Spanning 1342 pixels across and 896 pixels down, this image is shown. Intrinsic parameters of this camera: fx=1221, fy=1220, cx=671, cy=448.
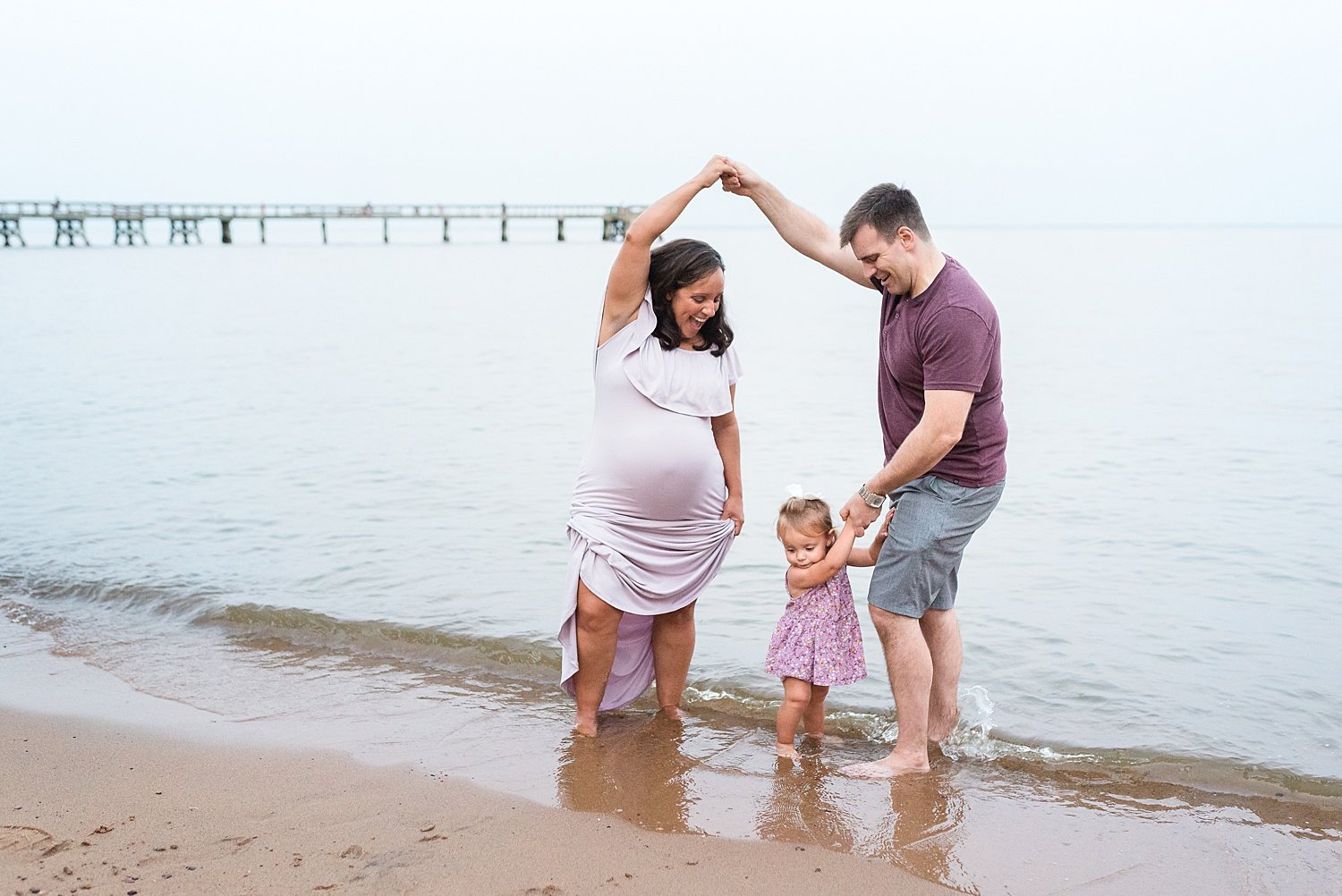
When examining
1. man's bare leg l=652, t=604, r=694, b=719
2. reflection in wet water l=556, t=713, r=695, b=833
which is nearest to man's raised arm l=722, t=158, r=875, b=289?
man's bare leg l=652, t=604, r=694, b=719

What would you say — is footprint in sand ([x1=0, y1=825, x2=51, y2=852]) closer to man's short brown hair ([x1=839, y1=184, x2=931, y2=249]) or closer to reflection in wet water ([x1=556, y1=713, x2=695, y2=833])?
reflection in wet water ([x1=556, y1=713, x2=695, y2=833])

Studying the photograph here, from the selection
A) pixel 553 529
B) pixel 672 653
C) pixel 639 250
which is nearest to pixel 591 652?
pixel 672 653

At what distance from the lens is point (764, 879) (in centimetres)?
336

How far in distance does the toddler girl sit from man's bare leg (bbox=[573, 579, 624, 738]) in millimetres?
617

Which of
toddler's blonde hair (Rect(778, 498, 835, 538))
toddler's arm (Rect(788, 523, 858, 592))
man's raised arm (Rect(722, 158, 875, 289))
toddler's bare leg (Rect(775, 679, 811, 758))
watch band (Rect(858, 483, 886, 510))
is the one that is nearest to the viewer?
watch band (Rect(858, 483, 886, 510))

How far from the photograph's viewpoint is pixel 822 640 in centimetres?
449

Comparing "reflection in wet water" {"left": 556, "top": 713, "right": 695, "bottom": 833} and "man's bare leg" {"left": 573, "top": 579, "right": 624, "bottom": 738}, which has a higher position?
"man's bare leg" {"left": 573, "top": 579, "right": 624, "bottom": 738}

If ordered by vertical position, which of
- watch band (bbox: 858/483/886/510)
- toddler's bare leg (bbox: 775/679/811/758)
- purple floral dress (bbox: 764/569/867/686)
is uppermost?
watch band (bbox: 858/483/886/510)

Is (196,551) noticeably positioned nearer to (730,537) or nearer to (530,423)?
(730,537)

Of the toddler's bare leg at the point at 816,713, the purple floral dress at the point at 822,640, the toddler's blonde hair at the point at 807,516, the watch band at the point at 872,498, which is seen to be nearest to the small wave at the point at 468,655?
the toddler's bare leg at the point at 816,713

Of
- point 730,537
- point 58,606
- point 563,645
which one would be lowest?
point 58,606

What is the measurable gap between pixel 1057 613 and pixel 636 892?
3.88m

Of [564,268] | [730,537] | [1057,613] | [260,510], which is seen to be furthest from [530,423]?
[564,268]

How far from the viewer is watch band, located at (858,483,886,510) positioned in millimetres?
4152
